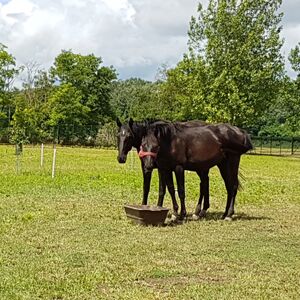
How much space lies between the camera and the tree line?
4562 cm

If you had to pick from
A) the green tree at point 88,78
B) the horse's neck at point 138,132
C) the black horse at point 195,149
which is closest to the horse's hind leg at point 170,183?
the black horse at point 195,149

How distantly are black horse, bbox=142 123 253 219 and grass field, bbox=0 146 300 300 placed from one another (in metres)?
0.96

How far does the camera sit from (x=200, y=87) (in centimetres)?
4738

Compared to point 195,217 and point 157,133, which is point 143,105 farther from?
point 157,133

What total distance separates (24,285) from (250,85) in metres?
41.4

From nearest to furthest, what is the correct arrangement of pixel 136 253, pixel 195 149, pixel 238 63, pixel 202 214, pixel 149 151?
pixel 136 253
pixel 149 151
pixel 195 149
pixel 202 214
pixel 238 63

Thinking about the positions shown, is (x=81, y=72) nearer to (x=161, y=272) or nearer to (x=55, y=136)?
(x=55, y=136)

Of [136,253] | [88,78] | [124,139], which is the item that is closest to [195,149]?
[124,139]

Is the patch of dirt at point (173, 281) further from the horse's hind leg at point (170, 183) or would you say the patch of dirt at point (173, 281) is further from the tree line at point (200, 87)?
the tree line at point (200, 87)

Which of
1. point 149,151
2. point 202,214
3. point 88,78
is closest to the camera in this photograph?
point 149,151

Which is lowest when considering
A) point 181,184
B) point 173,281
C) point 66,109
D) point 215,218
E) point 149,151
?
point 173,281

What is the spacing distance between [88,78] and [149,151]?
60657 mm

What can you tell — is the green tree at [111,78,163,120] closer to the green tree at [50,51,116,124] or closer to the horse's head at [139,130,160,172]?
the green tree at [50,51,116,124]

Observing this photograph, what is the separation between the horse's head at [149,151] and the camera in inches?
416
